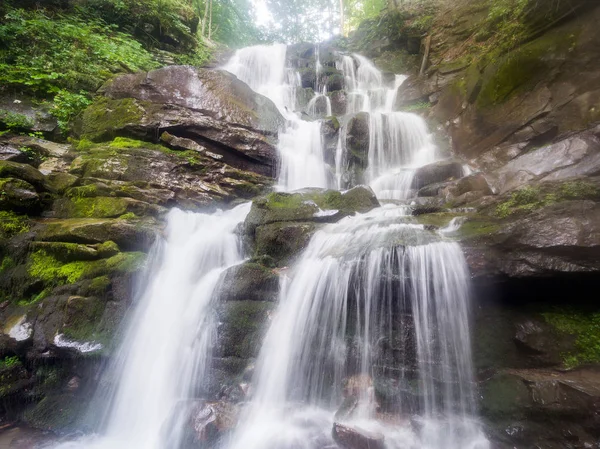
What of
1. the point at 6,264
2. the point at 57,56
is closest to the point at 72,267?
the point at 6,264

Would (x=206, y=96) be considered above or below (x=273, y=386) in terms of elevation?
above

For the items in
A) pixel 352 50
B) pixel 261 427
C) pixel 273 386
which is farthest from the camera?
pixel 352 50

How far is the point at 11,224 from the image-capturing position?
5.75 m

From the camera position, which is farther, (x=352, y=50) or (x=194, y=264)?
(x=352, y=50)

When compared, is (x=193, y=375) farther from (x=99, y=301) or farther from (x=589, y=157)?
(x=589, y=157)

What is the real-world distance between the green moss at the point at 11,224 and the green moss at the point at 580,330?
27.8 ft

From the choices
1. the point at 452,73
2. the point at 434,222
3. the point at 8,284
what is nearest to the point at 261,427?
the point at 434,222

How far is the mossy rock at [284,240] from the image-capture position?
18.6ft

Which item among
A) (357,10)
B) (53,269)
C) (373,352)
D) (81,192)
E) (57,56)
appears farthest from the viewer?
(357,10)

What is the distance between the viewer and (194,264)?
6.05 metres

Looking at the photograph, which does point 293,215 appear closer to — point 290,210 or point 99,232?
point 290,210

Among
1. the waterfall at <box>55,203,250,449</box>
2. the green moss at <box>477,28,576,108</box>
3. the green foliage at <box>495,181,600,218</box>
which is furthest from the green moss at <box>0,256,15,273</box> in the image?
the green moss at <box>477,28,576,108</box>

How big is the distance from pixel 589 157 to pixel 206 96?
967 cm

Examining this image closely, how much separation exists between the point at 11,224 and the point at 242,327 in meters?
4.91
